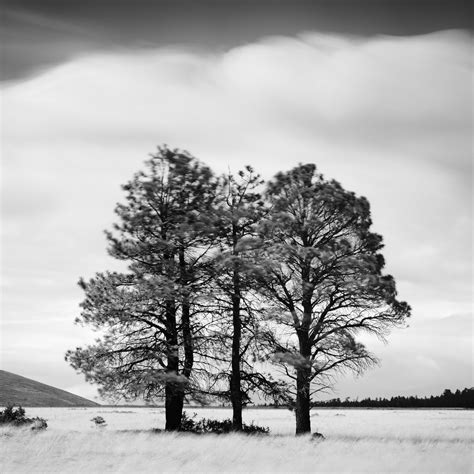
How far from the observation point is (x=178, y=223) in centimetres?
2309

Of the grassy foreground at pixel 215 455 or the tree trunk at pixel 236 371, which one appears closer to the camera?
the grassy foreground at pixel 215 455

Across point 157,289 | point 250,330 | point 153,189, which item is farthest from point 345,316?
point 153,189

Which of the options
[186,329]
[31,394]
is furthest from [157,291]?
[31,394]

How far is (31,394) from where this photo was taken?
260ft

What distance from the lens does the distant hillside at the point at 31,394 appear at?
2948 inches

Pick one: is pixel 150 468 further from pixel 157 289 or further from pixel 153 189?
pixel 153 189

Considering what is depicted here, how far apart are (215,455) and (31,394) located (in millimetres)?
71725

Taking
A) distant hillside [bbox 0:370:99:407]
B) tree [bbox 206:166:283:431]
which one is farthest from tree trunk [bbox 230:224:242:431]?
distant hillside [bbox 0:370:99:407]

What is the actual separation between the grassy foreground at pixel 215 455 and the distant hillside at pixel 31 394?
59.5 metres

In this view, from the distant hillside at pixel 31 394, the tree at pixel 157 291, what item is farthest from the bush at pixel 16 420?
the distant hillside at pixel 31 394

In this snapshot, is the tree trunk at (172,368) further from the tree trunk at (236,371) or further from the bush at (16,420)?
the bush at (16,420)

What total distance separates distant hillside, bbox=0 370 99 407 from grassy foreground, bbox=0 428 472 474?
59.5 m

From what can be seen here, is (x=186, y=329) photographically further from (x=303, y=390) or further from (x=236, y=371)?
(x=303, y=390)

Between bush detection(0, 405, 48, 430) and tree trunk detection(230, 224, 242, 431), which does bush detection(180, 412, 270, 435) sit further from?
bush detection(0, 405, 48, 430)
